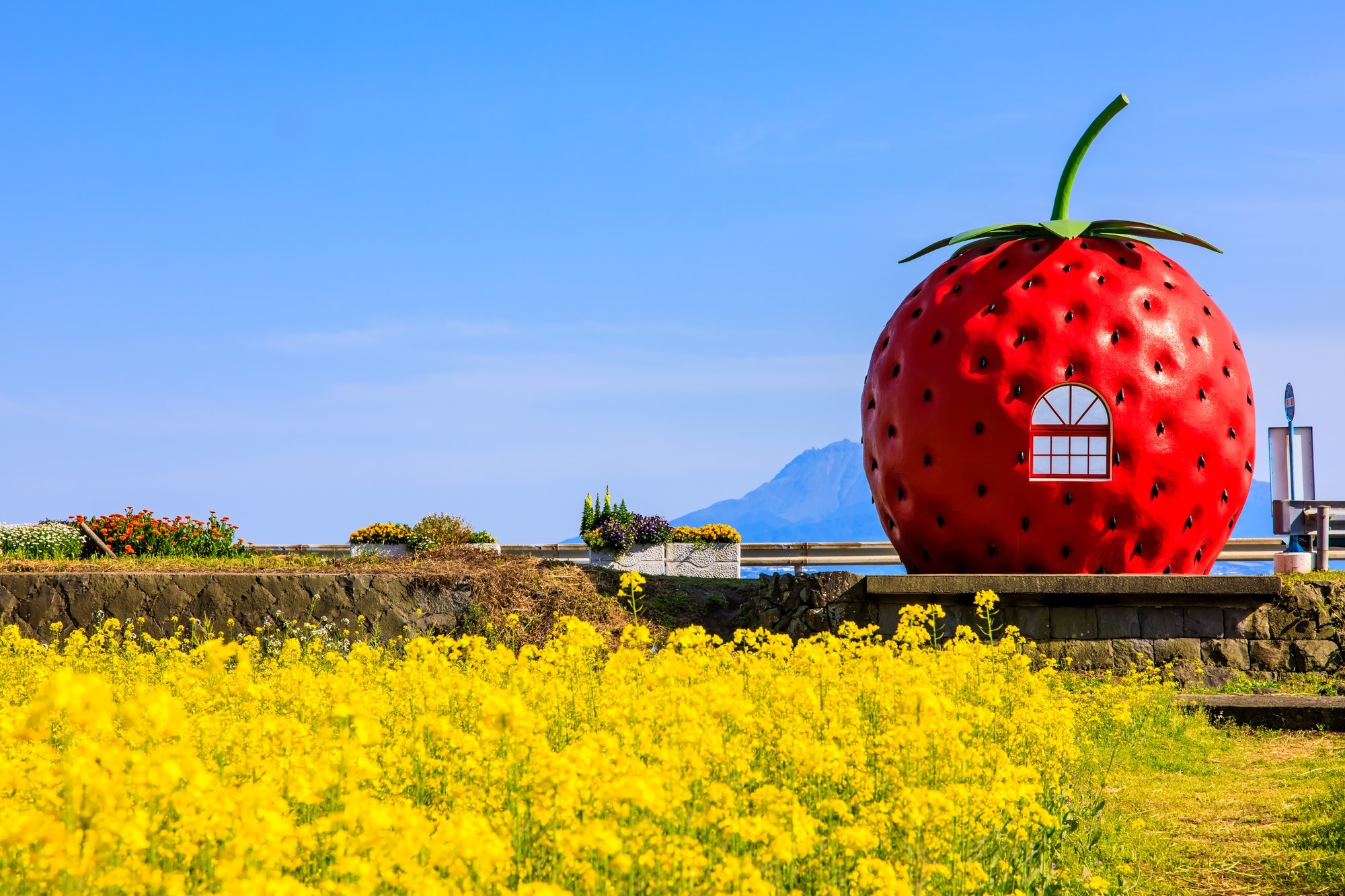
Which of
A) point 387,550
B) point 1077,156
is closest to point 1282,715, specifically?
point 1077,156

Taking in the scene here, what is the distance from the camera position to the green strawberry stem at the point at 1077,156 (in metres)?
11.1

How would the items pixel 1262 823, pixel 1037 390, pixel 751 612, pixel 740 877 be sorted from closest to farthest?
pixel 740 877 < pixel 1262 823 < pixel 1037 390 < pixel 751 612

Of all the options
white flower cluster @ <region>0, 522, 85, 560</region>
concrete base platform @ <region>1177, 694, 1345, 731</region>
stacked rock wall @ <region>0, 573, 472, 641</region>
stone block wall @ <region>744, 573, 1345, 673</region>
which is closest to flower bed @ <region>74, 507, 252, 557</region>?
white flower cluster @ <region>0, 522, 85, 560</region>

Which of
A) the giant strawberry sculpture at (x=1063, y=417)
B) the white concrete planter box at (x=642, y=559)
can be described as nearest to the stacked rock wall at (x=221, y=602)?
the giant strawberry sculpture at (x=1063, y=417)

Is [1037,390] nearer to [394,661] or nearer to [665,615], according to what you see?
[665,615]

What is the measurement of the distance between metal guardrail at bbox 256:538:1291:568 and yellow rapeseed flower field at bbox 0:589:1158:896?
16.1 meters

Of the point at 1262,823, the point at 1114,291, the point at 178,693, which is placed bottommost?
the point at 1262,823

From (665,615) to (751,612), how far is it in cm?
99

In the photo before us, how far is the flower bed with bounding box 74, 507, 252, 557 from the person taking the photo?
16312mm

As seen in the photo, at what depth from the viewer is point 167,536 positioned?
54.5 feet

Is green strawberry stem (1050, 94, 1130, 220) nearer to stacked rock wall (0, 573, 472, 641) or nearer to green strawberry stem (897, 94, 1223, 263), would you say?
green strawberry stem (897, 94, 1223, 263)

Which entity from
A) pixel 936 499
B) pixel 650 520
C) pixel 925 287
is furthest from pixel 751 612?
pixel 650 520

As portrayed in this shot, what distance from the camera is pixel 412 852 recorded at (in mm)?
2555

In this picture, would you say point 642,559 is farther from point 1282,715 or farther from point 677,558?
point 1282,715
